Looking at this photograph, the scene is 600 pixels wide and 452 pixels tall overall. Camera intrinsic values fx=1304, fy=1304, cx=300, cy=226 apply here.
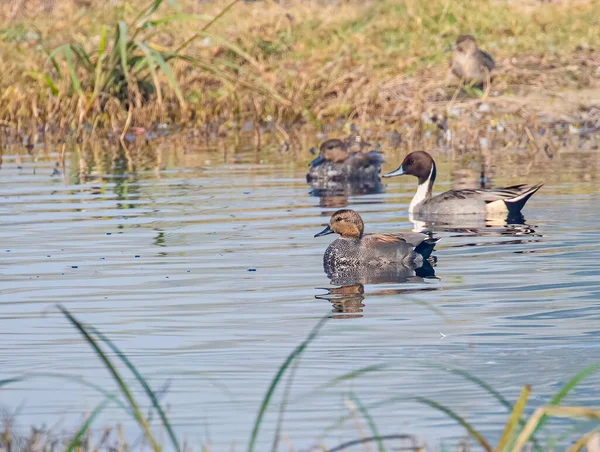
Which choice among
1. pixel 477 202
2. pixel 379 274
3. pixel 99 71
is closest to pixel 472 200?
pixel 477 202

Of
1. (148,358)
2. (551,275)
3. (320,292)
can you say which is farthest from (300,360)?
(551,275)

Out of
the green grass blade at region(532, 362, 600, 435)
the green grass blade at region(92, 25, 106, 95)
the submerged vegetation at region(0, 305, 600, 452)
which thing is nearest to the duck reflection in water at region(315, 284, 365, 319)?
the submerged vegetation at region(0, 305, 600, 452)

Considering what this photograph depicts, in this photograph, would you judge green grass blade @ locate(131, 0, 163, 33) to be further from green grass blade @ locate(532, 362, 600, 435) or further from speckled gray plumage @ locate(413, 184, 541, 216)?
green grass blade @ locate(532, 362, 600, 435)

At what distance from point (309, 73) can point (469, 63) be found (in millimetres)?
3036

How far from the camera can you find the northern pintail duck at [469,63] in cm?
1997

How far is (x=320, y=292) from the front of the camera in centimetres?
834

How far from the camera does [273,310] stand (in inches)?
300

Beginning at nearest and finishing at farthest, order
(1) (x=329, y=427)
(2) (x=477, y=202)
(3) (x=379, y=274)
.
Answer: (1) (x=329, y=427)
(3) (x=379, y=274)
(2) (x=477, y=202)

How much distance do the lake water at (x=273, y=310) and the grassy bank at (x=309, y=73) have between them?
17.9 ft

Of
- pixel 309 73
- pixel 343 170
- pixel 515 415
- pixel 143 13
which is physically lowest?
pixel 515 415

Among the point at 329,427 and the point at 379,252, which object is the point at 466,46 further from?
the point at 329,427

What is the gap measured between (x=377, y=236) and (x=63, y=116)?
11.2m

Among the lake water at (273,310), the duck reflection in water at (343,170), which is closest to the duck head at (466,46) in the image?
the duck reflection in water at (343,170)

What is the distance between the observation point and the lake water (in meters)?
5.41
